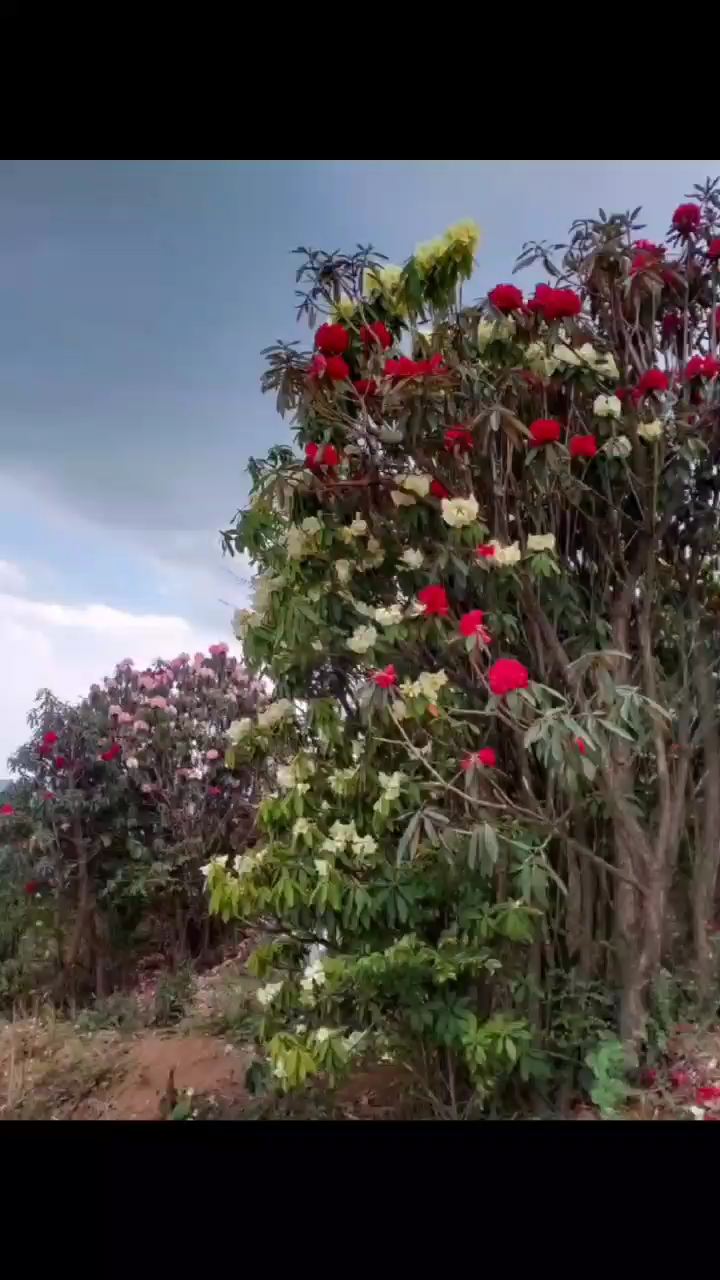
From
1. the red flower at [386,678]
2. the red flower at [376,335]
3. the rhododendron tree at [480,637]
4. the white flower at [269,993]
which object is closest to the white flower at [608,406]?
the rhododendron tree at [480,637]

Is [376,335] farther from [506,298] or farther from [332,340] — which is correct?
[506,298]

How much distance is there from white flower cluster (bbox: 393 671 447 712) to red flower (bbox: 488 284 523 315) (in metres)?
0.72

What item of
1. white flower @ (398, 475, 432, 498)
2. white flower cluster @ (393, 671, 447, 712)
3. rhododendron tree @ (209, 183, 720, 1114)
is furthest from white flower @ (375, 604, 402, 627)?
white flower @ (398, 475, 432, 498)

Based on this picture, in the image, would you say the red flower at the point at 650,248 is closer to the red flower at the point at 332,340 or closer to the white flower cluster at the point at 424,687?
the red flower at the point at 332,340

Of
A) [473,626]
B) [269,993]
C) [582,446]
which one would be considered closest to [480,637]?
[473,626]

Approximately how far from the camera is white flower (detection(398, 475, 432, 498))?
5.26ft

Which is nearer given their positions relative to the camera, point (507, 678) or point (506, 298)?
point (507, 678)

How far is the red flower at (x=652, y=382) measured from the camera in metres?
1.64

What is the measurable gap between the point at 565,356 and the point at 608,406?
129 millimetres

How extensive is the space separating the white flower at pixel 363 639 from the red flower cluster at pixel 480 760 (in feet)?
0.91

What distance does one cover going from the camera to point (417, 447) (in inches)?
64.1

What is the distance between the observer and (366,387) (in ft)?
5.42
